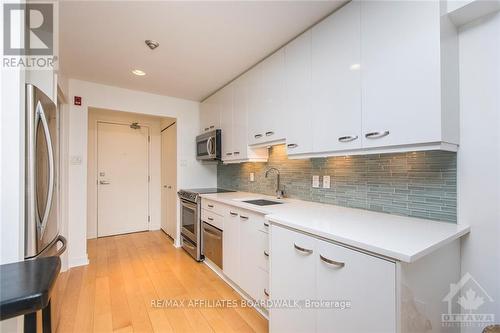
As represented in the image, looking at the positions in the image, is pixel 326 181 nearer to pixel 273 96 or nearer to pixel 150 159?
pixel 273 96

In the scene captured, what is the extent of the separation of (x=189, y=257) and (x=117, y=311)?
1182mm

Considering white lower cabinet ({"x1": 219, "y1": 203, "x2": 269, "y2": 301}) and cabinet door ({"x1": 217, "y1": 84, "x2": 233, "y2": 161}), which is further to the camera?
cabinet door ({"x1": 217, "y1": 84, "x2": 233, "y2": 161})

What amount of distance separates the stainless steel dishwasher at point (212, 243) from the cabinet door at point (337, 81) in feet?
4.78

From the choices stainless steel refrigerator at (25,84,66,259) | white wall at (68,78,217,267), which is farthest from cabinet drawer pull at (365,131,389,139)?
white wall at (68,78,217,267)

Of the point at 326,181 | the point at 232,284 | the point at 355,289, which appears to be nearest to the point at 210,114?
the point at 326,181

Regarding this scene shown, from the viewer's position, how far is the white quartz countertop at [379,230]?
895 mm

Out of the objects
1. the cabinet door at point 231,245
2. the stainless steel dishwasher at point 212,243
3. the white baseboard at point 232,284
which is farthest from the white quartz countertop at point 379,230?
the stainless steel dishwasher at point 212,243

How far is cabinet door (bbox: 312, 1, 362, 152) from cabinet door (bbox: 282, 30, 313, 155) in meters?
0.06

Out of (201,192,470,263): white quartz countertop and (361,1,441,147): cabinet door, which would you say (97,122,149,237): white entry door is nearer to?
(201,192,470,263): white quartz countertop

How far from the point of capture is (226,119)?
114 inches

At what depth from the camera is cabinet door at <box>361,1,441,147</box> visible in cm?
111

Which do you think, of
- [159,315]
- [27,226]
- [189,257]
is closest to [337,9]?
[27,226]

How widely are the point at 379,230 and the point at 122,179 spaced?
13.6 feet

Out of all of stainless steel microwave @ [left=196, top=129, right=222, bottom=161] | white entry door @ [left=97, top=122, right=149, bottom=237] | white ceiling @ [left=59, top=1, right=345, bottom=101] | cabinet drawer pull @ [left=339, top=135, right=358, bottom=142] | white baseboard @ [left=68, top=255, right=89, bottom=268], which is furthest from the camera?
white entry door @ [left=97, top=122, right=149, bottom=237]
